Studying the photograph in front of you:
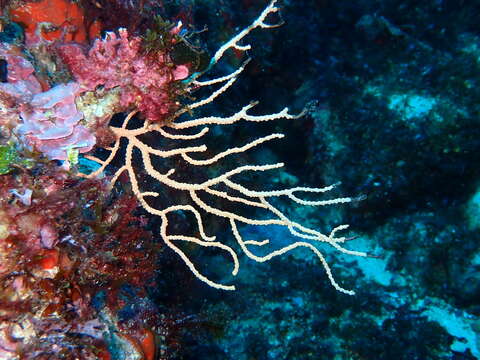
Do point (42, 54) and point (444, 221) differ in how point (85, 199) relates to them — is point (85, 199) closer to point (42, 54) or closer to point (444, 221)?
point (42, 54)

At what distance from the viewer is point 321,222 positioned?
5391mm

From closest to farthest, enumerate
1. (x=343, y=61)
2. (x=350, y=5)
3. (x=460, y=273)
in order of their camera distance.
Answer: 1. (x=460, y=273)
2. (x=343, y=61)
3. (x=350, y=5)

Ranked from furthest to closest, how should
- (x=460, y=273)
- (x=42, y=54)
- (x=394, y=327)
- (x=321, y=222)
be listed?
(x=321, y=222) → (x=460, y=273) → (x=394, y=327) → (x=42, y=54)

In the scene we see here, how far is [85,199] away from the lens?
2096 millimetres

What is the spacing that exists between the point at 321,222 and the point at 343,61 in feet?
9.95

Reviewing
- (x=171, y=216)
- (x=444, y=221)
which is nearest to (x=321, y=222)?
(x=444, y=221)

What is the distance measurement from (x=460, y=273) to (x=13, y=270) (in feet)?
17.4

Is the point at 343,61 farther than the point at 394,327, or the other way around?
the point at 343,61

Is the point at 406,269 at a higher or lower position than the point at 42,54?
higher

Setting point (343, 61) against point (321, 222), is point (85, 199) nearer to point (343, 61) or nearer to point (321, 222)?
point (321, 222)

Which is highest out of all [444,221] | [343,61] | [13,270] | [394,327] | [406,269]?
[343,61]

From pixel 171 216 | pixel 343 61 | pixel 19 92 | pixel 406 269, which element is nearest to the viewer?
pixel 19 92

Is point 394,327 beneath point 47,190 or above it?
above

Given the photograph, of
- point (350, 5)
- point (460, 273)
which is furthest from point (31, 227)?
point (350, 5)
